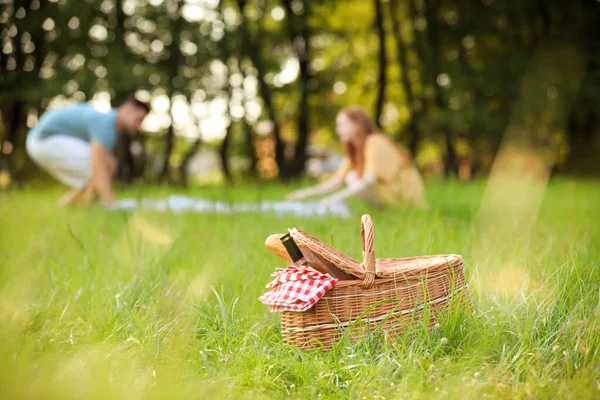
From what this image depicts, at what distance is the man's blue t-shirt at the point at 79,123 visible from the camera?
21.9ft

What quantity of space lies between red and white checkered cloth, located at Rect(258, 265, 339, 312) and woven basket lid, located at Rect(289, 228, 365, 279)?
0.21 ft

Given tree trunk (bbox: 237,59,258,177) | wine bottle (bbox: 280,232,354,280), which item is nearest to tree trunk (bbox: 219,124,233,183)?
tree trunk (bbox: 237,59,258,177)

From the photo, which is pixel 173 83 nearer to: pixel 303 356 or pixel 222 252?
pixel 222 252

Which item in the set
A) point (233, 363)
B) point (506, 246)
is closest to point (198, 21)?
point (506, 246)

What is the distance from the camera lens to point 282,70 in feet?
46.8

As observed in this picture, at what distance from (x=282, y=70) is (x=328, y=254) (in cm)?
1246

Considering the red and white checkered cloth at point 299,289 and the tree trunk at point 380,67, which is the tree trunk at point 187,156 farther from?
the red and white checkered cloth at point 299,289

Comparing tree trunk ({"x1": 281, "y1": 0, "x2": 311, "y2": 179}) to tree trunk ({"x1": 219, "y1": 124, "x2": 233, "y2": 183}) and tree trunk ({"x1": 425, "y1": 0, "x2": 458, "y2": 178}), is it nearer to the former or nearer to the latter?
tree trunk ({"x1": 219, "y1": 124, "x2": 233, "y2": 183})

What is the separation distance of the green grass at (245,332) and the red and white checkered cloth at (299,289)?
166 mm

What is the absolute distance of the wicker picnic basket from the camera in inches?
87.4

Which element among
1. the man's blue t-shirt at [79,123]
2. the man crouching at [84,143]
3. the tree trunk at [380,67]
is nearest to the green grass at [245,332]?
the man crouching at [84,143]

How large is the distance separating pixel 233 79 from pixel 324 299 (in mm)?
13227

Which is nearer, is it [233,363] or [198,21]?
[233,363]

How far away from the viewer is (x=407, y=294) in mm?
2283
